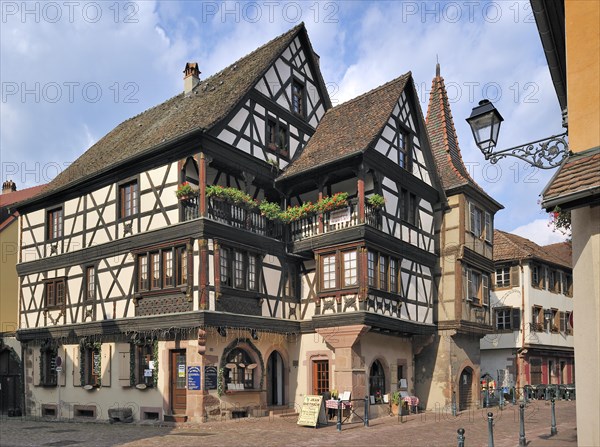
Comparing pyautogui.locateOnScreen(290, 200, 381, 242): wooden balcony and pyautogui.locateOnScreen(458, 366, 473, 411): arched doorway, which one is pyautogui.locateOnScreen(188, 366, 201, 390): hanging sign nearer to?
pyautogui.locateOnScreen(290, 200, 381, 242): wooden balcony

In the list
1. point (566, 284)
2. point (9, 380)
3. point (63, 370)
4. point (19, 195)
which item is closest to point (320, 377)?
point (63, 370)

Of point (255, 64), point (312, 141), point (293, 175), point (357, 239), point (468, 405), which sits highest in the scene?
point (255, 64)

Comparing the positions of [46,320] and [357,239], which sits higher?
[357,239]

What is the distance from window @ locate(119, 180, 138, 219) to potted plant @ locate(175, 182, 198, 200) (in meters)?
2.74

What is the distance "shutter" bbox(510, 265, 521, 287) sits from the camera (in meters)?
37.9

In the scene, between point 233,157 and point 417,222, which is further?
point 417,222

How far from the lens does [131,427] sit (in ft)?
66.7

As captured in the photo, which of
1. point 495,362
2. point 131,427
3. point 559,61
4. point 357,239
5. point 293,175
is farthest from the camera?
point 495,362

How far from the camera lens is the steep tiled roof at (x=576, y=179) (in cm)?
855

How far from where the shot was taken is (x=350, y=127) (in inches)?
973

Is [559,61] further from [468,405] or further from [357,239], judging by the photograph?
[468,405]

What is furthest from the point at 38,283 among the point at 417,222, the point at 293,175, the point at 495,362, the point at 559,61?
the point at 495,362

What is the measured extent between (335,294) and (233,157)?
227 inches

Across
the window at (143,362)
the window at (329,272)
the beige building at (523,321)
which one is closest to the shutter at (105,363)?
the window at (143,362)
